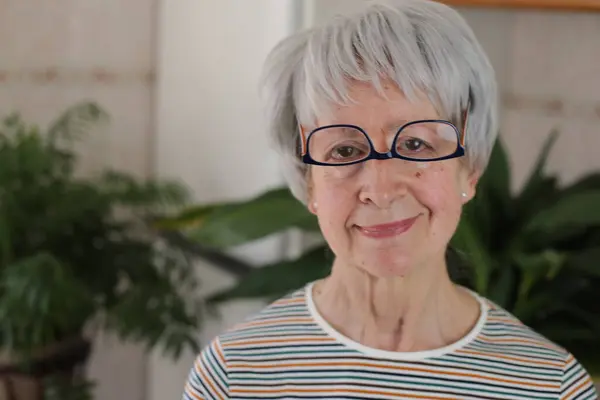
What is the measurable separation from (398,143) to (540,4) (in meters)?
0.83

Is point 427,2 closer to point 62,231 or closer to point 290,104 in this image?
point 290,104

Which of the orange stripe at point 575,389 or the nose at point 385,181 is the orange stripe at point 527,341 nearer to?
the orange stripe at point 575,389

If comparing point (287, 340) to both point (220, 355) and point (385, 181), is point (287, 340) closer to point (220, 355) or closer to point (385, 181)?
point (220, 355)

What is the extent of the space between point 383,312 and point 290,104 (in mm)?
250

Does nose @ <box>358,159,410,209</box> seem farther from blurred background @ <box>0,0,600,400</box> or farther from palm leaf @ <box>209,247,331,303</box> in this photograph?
blurred background @ <box>0,0,600,400</box>

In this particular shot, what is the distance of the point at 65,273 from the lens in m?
Answer: 1.21

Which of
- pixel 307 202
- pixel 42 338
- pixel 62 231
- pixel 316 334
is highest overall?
pixel 307 202

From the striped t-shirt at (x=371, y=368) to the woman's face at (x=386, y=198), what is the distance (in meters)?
0.10

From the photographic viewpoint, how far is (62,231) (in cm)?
131

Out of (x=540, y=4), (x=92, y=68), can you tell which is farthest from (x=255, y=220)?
(x=92, y=68)

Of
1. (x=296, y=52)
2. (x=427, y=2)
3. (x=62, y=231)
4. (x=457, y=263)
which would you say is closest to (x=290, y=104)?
(x=296, y=52)

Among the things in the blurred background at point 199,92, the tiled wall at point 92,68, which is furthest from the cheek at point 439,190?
the tiled wall at point 92,68

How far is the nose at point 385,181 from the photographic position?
2.20 feet

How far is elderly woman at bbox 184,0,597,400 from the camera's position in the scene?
0.67m
